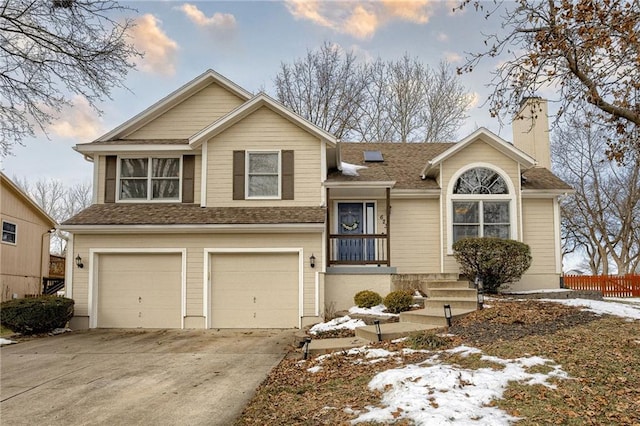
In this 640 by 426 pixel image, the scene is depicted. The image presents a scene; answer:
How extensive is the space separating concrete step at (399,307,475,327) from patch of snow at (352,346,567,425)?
2.91 meters

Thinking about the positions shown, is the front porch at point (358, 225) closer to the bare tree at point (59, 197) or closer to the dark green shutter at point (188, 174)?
the dark green shutter at point (188, 174)

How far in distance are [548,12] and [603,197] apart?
92.7ft

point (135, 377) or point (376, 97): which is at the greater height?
point (376, 97)

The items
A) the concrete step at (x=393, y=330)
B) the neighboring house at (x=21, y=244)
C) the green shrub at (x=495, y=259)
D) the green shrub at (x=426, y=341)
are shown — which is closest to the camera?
the green shrub at (x=426, y=341)

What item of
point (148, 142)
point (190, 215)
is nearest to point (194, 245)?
point (190, 215)

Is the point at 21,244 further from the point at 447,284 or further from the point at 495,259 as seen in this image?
the point at 495,259

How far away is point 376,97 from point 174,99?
1578 cm

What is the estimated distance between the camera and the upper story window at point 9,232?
19123 mm

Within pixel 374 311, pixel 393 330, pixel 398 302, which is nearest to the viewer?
pixel 393 330

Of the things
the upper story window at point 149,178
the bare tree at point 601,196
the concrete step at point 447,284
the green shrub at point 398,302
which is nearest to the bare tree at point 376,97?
the bare tree at point 601,196

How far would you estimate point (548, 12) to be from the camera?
7.46 metres

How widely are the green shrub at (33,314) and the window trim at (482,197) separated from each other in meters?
10.3

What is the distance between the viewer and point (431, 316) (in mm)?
8898

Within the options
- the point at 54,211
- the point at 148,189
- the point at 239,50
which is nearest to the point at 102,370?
the point at 148,189
